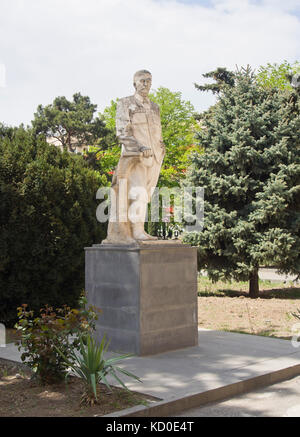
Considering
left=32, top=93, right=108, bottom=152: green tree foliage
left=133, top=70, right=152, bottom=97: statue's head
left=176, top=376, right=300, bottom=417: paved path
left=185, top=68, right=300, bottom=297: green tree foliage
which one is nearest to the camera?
left=176, top=376, right=300, bottom=417: paved path

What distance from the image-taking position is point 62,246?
408 inches

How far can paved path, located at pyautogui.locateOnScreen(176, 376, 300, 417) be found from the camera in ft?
16.3

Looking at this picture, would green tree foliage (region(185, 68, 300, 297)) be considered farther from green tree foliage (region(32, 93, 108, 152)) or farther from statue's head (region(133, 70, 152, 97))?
green tree foliage (region(32, 93, 108, 152))

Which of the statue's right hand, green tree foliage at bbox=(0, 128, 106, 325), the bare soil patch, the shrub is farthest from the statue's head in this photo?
the bare soil patch

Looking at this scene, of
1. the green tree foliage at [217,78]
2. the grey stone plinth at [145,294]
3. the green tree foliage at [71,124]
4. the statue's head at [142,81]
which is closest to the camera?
the grey stone plinth at [145,294]

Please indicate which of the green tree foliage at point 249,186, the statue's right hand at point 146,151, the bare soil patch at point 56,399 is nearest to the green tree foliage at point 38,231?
the statue's right hand at point 146,151

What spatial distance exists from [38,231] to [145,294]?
12.6 ft

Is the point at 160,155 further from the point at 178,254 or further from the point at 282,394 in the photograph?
the point at 282,394

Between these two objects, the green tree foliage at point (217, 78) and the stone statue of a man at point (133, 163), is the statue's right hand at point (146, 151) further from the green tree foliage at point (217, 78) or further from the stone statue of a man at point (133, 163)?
the green tree foliage at point (217, 78)

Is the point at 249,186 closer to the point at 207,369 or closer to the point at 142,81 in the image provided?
the point at 142,81

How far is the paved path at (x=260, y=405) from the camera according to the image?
16.3 feet

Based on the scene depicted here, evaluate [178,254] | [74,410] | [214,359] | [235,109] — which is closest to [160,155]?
[178,254]

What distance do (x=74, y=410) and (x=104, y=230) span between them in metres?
7.05

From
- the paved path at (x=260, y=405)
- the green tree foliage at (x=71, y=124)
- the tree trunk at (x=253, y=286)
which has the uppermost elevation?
the green tree foliage at (x=71, y=124)
